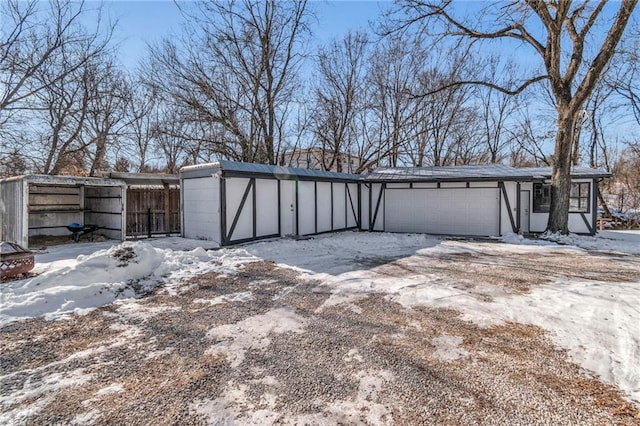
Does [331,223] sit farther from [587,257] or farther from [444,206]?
[587,257]

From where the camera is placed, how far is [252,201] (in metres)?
9.41

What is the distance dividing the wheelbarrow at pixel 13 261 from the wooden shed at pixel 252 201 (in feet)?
13.1

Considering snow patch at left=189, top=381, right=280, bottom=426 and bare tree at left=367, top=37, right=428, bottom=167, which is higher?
bare tree at left=367, top=37, right=428, bottom=167

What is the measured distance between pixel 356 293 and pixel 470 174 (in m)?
8.99

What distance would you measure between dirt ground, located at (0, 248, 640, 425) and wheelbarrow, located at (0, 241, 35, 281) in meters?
1.90

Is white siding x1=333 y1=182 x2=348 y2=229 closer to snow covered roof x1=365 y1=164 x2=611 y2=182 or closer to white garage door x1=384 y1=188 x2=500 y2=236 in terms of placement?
snow covered roof x1=365 y1=164 x2=611 y2=182

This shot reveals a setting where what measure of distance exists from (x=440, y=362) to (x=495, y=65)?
20.5 m

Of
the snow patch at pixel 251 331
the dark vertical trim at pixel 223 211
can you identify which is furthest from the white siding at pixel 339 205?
the snow patch at pixel 251 331

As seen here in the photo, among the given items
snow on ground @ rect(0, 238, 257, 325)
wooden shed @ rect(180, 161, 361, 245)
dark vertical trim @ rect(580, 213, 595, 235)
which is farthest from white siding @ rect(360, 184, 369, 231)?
dark vertical trim @ rect(580, 213, 595, 235)

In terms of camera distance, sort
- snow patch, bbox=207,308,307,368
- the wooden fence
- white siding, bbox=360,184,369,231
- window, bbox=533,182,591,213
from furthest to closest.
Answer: white siding, bbox=360,184,369,231, window, bbox=533,182,591,213, the wooden fence, snow patch, bbox=207,308,307,368

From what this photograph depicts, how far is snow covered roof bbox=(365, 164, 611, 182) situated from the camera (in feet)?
37.9

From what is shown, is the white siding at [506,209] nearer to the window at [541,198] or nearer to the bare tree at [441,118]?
the window at [541,198]

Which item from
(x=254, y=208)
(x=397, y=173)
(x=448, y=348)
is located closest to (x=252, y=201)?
(x=254, y=208)

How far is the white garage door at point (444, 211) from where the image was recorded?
38.9 ft
